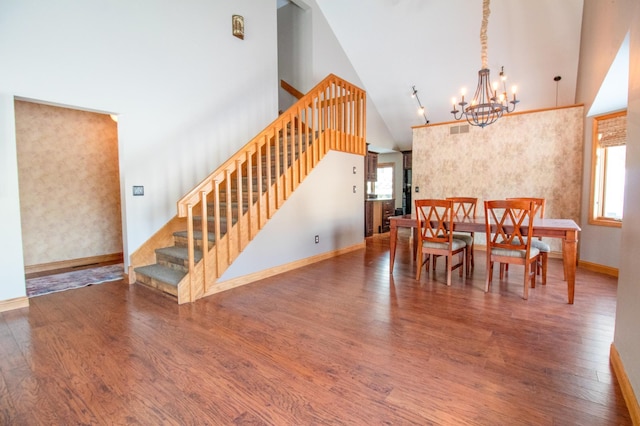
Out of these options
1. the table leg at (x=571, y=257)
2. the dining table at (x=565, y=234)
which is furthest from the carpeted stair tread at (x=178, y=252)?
the table leg at (x=571, y=257)

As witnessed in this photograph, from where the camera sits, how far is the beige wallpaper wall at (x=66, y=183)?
430 cm

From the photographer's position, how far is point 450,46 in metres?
5.82

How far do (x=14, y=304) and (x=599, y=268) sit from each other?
678cm

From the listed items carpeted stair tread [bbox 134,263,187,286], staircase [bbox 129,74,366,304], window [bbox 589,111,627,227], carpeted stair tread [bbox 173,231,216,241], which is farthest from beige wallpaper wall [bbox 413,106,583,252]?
carpeted stair tread [bbox 134,263,187,286]

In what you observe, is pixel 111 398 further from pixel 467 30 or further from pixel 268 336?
pixel 467 30

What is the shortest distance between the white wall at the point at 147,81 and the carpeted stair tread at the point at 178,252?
300 millimetres

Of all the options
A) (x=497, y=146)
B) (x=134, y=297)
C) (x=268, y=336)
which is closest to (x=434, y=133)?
(x=497, y=146)

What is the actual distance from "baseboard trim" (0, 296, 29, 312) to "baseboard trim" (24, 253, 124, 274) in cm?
166

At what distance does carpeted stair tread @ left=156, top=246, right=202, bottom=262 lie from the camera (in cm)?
354

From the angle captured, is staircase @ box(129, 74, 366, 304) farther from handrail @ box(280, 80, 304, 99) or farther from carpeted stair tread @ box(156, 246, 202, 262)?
handrail @ box(280, 80, 304, 99)

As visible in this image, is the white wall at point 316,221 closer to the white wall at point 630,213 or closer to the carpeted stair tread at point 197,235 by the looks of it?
the carpeted stair tread at point 197,235

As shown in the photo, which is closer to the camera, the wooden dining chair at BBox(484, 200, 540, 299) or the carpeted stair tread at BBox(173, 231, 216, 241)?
the wooden dining chair at BBox(484, 200, 540, 299)

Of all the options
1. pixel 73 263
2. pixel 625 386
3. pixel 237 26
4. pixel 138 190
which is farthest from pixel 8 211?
pixel 625 386

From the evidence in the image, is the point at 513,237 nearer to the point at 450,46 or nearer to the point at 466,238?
the point at 466,238
